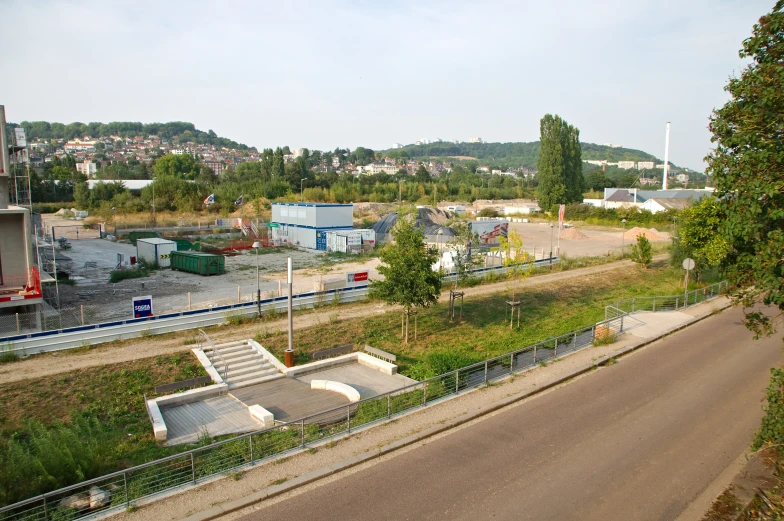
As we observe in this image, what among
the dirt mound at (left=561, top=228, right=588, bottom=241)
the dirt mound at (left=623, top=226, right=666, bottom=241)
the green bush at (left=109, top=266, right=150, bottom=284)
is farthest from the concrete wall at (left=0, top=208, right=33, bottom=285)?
the dirt mound at (left=623, top=226, right=666, bottom=241)

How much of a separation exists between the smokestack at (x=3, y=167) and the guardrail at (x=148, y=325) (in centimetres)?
765

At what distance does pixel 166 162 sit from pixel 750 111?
5394 inches

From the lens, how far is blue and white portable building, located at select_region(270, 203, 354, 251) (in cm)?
4722

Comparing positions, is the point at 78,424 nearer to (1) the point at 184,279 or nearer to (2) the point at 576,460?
(2) the point at 576,460

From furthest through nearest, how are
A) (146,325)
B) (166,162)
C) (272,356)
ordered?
(166,162), (146,325), (272,356)

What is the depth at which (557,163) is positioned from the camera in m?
85.4

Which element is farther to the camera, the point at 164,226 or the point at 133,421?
the point at 164,226

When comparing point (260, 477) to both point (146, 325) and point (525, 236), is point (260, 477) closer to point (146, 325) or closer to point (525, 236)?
point (146, 325)

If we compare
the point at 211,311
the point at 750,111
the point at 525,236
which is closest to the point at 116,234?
the point at 211,311

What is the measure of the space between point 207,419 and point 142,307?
7.98m

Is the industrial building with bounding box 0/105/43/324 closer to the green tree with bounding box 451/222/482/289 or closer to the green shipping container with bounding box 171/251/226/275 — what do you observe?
the green shipping container with bounding box 171/251/226/275

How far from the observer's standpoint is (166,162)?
425 ft

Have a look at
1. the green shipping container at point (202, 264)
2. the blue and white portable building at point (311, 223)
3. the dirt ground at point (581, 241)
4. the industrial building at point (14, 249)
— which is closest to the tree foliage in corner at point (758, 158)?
the industrial building at point (14, 249)

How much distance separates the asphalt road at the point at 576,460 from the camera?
881 cm
